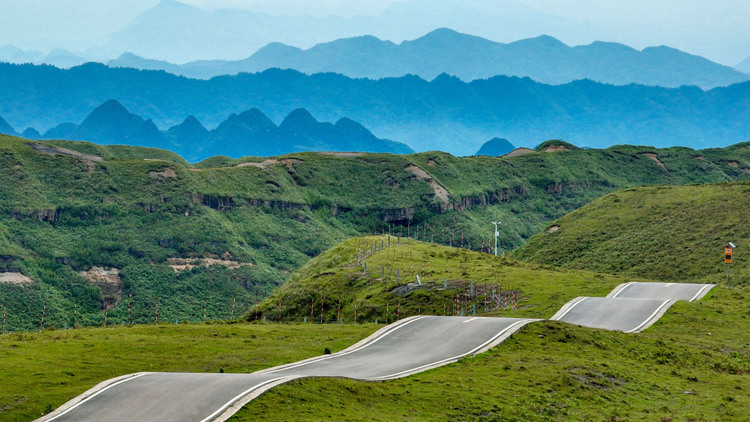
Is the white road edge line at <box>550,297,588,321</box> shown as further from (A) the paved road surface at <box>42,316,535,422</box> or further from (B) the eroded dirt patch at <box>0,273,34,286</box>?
(B) the eroded dirt patch at <box>0,273,34,286</box>

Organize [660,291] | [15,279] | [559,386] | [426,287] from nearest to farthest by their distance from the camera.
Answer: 1. [559,386]
2. [426,287]
3. [660,291]
4. [15,279]

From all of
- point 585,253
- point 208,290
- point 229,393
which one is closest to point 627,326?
point 229,393

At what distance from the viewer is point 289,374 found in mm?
45719

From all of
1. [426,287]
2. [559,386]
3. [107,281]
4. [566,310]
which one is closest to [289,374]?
[559,386]

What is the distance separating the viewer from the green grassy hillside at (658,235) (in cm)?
12900

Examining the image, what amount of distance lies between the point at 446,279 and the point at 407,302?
610 cm

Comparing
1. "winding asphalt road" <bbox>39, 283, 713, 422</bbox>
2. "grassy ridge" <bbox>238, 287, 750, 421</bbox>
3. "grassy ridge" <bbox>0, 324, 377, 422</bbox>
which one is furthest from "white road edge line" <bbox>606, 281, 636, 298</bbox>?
"grassy ridge" <bbox>0, 324, 377, 422</bbox>

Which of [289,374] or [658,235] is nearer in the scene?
[289,374]

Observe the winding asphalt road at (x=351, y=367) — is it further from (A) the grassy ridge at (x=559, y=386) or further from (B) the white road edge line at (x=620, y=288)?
(B) the white road edge line at (x=620, y=288)

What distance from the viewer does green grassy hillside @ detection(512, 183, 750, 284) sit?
129000 millimetres

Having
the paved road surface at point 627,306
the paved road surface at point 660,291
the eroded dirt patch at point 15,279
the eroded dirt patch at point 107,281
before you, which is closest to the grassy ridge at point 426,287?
the paved road surface at point 660,291

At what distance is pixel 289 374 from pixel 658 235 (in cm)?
11360

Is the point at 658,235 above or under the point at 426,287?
above

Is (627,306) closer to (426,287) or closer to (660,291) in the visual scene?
A: (660,291)
